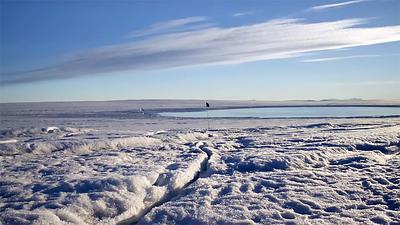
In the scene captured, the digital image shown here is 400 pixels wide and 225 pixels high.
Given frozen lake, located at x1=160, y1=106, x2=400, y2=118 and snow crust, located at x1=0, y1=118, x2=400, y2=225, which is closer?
snow crust, located at x1=0, y1=118, x2=400, y2=225

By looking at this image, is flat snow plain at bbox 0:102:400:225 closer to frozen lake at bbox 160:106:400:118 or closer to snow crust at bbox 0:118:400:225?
snow crust at bbox 0:118:400:225

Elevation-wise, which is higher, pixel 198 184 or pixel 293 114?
pixel 293 114

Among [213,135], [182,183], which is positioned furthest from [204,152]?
[213,135]

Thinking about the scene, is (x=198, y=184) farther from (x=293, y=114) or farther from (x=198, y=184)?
(x=293, y=114)

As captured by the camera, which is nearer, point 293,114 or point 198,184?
point 198,184

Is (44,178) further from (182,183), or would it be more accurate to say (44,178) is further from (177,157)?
(177,157)

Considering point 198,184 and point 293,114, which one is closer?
point 198,184

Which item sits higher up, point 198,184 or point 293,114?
point 293,114

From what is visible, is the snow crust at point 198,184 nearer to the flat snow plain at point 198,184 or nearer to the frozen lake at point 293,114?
the flat snow plain at point 198,184

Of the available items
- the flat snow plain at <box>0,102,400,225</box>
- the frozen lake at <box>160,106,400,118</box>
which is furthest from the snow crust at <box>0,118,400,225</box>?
the frozen lake at <box>160,106,400,118</box>

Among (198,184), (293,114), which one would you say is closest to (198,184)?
(198,184)

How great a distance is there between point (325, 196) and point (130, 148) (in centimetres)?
811

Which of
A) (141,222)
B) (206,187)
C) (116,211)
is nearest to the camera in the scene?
(141,222)

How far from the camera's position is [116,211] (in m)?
7.90
